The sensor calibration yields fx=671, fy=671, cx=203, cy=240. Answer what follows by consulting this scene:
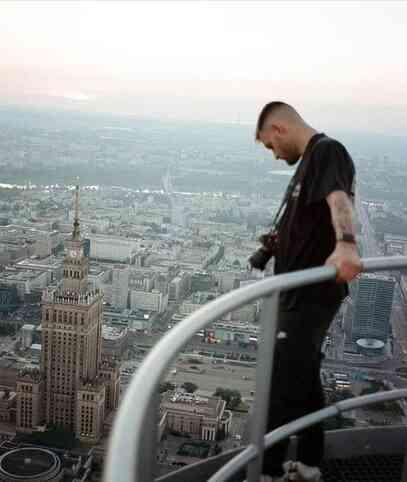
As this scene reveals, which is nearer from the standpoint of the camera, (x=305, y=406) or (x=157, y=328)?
(x=305, y=406)

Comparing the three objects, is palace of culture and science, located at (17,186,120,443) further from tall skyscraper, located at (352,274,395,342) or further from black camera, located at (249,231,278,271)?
black camera, located at (249,231,278,271)

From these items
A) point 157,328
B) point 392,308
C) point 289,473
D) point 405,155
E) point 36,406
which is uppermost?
point 405,155

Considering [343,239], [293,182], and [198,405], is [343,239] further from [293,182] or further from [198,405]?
[198,405]

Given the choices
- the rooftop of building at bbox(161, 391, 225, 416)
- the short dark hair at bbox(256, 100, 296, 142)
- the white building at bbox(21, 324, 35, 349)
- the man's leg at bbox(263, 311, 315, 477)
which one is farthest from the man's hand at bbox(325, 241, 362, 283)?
the white building at bbox(21, 324, 35, 349)

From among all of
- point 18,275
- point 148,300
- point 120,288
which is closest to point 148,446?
point 148,300

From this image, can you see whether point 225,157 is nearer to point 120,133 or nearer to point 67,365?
point 120,133

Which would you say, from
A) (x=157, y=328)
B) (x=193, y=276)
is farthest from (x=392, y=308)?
(x=193, y=276)
